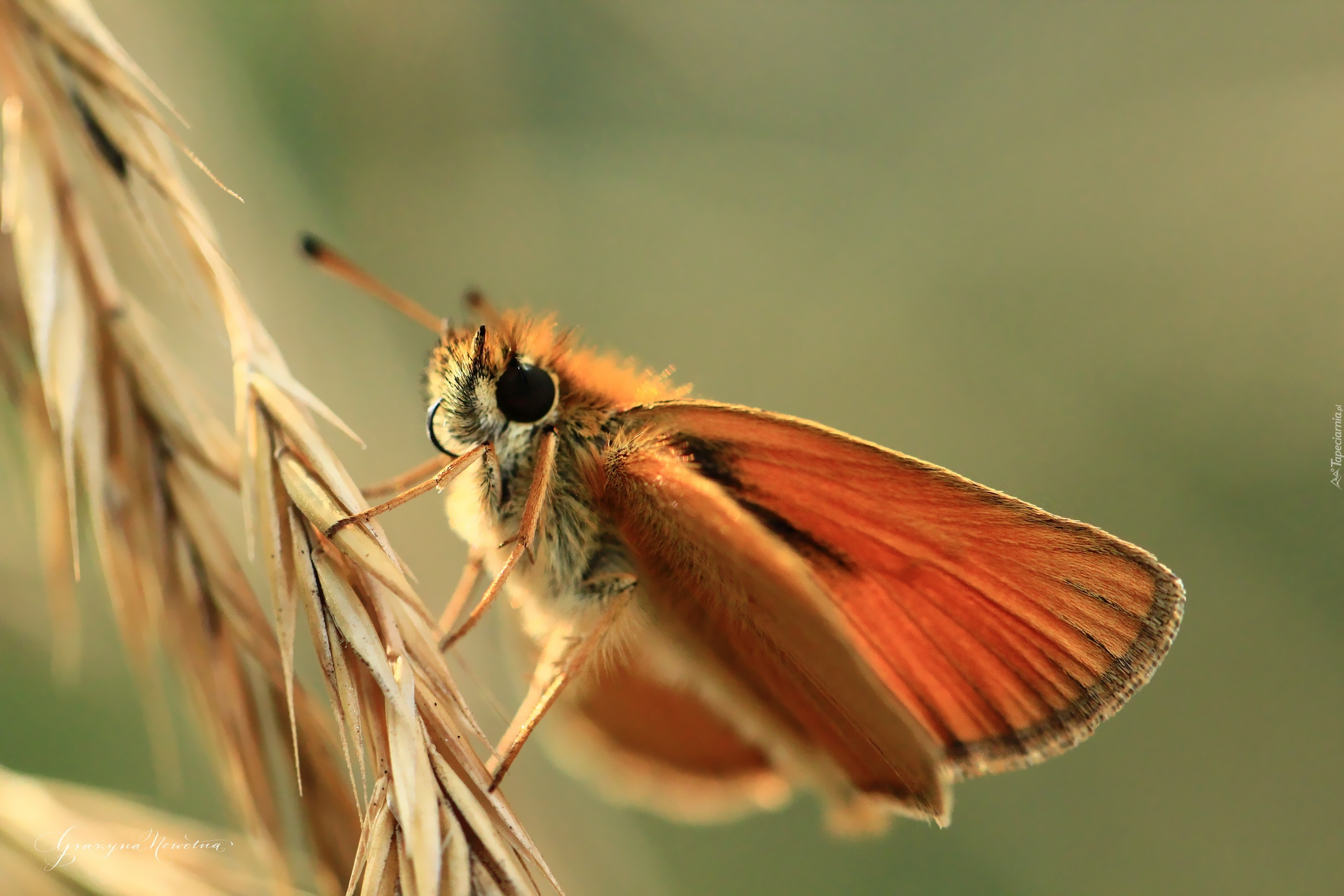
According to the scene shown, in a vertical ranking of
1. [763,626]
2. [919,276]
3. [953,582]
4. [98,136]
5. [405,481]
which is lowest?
[405,481]

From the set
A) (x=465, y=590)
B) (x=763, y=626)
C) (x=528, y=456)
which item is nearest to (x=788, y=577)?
(x=763, y=626)

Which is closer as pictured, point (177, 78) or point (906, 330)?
point (177, 78)

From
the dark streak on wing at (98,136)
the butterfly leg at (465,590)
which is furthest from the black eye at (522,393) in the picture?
the dark streak on wing at (98,136)

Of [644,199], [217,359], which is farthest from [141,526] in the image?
[644,199]

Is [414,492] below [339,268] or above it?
below

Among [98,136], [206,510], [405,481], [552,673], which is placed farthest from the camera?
[405,481]

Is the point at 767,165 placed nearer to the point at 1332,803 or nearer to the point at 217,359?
the point at 217,359

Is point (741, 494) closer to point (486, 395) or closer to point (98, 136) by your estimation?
point (486, 395)
